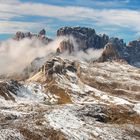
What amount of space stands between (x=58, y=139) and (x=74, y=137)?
657cm

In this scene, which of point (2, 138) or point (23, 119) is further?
point (23, 119)

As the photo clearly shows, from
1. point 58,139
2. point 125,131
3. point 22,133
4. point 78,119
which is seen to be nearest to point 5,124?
point 22,133

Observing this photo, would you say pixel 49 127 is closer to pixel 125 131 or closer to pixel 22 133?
pixel 22 133

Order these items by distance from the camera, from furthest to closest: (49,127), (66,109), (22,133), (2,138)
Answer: (66,109)
(49,127)
(22,133)
(2,138)

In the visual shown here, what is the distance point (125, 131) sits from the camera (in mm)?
180000

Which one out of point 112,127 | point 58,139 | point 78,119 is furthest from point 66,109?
point 58,139

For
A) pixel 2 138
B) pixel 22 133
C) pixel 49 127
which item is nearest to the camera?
pixel 2 138

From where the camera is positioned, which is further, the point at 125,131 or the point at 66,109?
the point at 66,109

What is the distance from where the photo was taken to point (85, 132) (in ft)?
561

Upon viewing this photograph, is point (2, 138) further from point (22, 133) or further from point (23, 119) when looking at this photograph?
point (23, 119)

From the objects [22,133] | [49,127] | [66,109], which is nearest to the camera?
[22,133]

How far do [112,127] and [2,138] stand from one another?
5373cm

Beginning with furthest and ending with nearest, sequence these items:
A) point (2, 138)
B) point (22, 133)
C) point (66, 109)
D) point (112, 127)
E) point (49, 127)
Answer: point (66, 109), point (112, 127), point (49, 127), point (22, 133), point (2, 138)

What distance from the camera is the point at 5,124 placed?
16538cm
